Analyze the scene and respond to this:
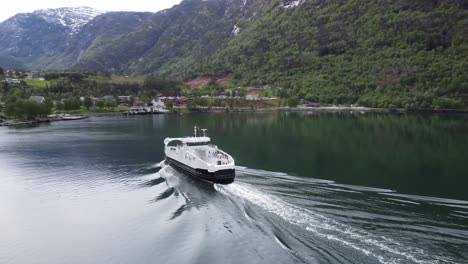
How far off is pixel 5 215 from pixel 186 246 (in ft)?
76.4

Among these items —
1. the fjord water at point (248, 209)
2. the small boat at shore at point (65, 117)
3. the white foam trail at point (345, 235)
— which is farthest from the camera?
the small boat at shore at point (65, 117)

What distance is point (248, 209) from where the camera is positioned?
3522 cm

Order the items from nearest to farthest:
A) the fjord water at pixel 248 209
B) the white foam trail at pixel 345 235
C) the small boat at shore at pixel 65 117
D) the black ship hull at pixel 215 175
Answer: the white foam trail at pixel 345 235 → the fjord water at pixel 248 209 → the black ship hull at pixel 215 175 → the small boat at shore at pixel 65 117

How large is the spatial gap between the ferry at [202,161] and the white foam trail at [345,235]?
6821 millimetres

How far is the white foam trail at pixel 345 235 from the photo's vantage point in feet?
79.5

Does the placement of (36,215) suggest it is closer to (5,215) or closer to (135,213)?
(5,215)

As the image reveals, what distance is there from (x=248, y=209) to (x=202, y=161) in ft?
42.5

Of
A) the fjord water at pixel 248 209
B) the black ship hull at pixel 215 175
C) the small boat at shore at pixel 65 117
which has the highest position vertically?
the small boat at shore at pixel 65 117

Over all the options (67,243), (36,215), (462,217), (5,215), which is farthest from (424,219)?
(5,215)

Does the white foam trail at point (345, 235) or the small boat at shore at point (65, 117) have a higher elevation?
the small boat at shore at point (65, 117)

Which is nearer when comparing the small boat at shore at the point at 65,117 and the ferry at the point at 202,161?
the ferry at the point at 202,161

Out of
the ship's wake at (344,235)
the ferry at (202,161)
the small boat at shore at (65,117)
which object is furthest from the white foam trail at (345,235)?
the small boat at shore at (65,117)

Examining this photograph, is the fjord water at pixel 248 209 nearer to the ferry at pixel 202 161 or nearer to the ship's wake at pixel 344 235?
the ship's wake at pixel 344 235

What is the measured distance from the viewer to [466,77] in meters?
168
